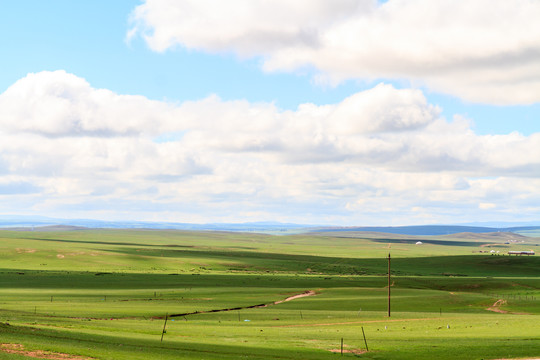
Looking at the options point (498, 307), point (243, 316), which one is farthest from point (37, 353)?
point (498, 307)

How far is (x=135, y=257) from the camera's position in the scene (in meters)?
169

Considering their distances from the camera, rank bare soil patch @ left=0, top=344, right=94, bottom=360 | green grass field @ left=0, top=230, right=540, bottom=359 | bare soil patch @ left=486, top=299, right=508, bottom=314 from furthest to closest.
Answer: bare soil patch @ left=486, top=299, right=508, bottom=314
green grass field @ left=0, top=230, right=540, bottom=359
bare soil patch @ left=0, top=344, right=94, bottom=360

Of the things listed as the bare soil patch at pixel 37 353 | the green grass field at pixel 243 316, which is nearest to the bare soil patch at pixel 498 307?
the green grass field at pixel 243 316

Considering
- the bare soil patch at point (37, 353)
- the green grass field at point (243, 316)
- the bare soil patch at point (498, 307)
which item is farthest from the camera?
the bare soil patch at point (498, 307)

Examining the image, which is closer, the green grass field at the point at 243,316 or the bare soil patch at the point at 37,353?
the bare soil patch at the point at 37,353

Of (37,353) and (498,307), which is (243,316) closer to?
(37,353)

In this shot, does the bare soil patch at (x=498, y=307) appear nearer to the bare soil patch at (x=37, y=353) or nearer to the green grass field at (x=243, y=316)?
the green grass field at (x=243, y=316)

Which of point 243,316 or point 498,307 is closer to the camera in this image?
point 243,316

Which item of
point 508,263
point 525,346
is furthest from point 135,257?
point 525,346

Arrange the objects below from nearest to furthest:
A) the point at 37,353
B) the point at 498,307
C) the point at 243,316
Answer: the point at 37,353, the point at 243,316, the point at 498,307

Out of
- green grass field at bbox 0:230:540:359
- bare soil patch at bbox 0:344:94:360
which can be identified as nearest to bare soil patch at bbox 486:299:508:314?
green grass field at bbox 0:230:540:359

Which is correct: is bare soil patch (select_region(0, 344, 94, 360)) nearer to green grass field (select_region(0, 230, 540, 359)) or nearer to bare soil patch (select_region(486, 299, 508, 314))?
green grass field (select_region(0, 230, 540, 359))

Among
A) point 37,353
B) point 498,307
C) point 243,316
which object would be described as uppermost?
point 37,353

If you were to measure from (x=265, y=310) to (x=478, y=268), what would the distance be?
12330 cm
